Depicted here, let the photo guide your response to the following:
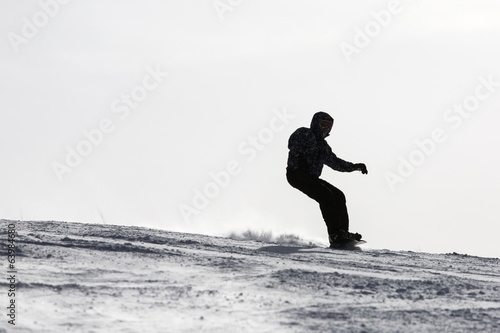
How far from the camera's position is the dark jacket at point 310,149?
10039mm

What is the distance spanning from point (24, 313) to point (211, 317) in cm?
105

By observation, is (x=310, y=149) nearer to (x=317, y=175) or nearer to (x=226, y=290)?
(x=317, y=175)

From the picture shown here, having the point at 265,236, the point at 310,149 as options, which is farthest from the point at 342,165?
the point at 265,236

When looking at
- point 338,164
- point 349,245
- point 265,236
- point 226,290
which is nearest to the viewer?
point 226,290

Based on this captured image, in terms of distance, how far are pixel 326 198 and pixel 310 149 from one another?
63 centimetres

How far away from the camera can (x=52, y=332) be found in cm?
429

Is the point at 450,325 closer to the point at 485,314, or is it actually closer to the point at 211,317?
the point at 485,314

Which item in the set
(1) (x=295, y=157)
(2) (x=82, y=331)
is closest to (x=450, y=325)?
(2) (x=82, y=331)

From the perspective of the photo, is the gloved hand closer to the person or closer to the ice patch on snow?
the person

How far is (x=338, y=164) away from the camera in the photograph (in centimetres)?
1038

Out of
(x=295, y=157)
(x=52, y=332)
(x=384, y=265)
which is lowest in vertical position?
(x=52, y=332)

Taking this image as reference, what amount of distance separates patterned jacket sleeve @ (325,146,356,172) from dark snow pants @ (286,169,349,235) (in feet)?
1.11

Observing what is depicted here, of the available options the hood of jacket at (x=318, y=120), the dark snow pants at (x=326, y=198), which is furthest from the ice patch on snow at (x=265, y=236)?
the hood of jacket at (x=318, y=120)

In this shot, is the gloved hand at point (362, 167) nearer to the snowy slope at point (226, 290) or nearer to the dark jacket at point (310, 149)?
the dark jacket at point (310, 149)
